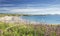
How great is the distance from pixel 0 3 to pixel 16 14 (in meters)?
0.41

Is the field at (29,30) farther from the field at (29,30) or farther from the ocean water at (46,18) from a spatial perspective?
the ocean water at (46,18)

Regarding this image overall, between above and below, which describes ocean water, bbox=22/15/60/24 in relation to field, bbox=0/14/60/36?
above

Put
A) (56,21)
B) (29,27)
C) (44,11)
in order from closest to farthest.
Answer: (29,27)
(56,21)
(44,11)

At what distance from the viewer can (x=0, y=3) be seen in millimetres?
2574

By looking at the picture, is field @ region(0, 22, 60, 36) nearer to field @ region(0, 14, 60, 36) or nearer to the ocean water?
field @ region(0, 14, 60, 36)

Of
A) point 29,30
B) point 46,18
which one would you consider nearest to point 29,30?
point 29,30

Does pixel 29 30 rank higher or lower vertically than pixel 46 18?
lower

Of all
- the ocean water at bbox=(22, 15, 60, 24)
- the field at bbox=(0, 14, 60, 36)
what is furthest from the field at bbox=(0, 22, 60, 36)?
the ocean water at bbox=(22, 15, 60, 24)

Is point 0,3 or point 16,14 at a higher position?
point 0,3

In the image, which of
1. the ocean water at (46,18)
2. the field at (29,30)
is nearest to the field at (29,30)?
the field at (29,30)

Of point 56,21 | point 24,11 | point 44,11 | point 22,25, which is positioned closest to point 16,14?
point 24,11

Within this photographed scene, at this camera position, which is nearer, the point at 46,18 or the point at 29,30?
the point at 29,30

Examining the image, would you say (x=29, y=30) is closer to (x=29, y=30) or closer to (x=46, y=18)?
(x=29, y=30)

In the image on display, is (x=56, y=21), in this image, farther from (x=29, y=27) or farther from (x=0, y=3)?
(x=0, y=3)
